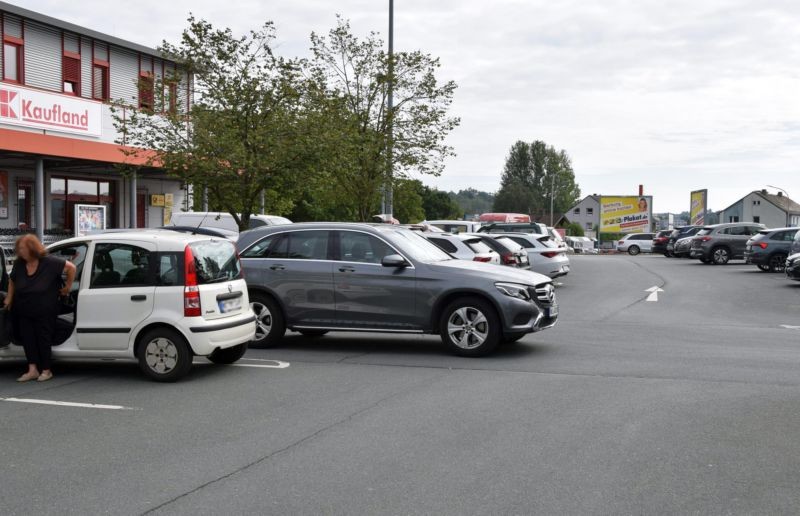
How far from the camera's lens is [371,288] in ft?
35.0

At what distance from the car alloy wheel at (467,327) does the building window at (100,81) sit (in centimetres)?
2243

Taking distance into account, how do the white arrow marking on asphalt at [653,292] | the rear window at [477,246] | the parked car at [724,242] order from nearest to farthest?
the rear window at [477,246], the white arrow marking on asphalt at [653,292], the parked car at [724,242]

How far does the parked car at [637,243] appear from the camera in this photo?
2510 inches

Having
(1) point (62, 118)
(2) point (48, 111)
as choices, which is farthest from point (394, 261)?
(1) point (62, 118)

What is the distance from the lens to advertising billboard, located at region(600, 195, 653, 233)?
71.1 m

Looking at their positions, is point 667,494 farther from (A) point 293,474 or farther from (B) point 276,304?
(B) point 276,304

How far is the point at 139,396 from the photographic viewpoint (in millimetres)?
8117

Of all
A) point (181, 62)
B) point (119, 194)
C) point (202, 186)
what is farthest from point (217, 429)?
point (119, 194)

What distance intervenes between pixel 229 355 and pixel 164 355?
3.84ft

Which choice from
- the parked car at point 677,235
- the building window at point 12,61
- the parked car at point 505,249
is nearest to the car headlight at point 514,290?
the parked car at point 505,249

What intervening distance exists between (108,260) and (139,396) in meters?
1.64

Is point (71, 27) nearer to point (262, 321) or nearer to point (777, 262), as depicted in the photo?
point (262, 321)

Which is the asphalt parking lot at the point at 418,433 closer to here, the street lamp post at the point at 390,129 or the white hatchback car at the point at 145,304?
the white hatchback car at the point at 145,304

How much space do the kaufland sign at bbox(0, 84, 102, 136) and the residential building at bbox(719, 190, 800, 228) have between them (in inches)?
4224
